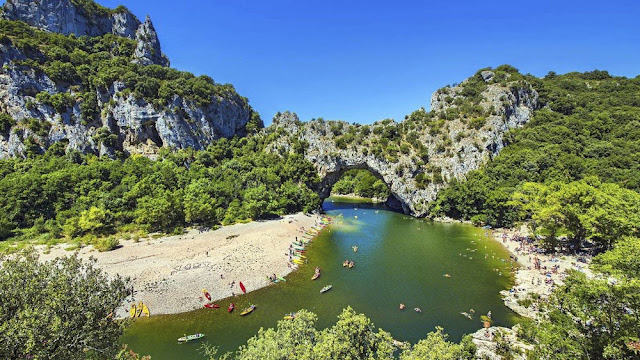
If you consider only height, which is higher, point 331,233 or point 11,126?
point 11,126

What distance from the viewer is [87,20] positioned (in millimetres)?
102312

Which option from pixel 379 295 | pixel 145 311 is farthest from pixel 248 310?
pixel 379 295

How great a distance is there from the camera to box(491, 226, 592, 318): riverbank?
27642mm

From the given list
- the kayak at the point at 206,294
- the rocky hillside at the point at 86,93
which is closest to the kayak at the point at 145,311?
the kayak at the point at 206,294

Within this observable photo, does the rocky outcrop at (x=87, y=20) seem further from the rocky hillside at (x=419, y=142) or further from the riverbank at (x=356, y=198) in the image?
the riverbank at (x=356, y=198)

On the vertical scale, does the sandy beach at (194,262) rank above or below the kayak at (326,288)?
above

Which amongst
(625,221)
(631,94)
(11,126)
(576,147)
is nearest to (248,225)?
(625,221)

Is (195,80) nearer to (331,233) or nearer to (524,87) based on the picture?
(331,233)

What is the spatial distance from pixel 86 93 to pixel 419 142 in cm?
9765

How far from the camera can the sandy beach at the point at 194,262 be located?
1160 inches

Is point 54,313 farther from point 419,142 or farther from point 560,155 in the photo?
point 560,155

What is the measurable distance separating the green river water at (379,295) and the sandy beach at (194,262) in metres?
2.27

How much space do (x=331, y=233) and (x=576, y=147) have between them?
66561 millimetres

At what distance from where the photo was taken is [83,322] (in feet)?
41.9
